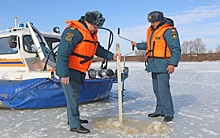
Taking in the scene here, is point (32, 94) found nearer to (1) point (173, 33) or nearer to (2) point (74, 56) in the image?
(2) point (74, 56)

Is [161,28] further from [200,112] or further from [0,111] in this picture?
[0,111]

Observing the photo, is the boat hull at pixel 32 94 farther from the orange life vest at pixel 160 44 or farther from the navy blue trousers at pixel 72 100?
the orange life vest at pixel 160 44

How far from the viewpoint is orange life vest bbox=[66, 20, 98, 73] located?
3.42 meters

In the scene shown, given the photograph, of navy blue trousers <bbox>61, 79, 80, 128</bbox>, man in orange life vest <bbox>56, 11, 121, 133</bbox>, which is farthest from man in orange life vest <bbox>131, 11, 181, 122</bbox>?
navy blue trousers <bbox>61, 79, 80, 128</bbox>

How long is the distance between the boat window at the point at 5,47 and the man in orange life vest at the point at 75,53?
2720 millimetres

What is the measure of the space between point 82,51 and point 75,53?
0.09 metres

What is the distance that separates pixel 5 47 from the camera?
19.9 feet

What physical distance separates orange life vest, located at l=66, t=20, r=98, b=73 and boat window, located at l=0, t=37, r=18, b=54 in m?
2.76

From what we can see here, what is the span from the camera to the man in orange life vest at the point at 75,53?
131 inches

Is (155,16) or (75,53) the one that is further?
(155,16)

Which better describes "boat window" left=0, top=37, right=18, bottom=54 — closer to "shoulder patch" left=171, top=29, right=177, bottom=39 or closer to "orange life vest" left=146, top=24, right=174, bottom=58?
"orange life vest" left=146, top=24, right=174, bottom=58

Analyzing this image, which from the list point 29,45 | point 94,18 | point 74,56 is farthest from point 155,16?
point 29,45

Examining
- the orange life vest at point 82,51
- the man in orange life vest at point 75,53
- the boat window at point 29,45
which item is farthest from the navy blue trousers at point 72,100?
the boat window at point 29,45

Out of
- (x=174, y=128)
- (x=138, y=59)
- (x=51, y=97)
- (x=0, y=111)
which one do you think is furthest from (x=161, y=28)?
(x=138, y=59)
